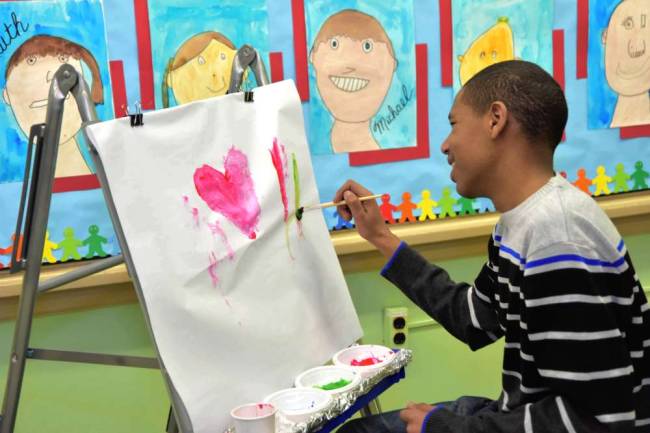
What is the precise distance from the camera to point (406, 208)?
2.00 m

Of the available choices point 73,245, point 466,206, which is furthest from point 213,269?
point 466,206

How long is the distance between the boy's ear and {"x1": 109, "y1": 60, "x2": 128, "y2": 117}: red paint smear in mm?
846

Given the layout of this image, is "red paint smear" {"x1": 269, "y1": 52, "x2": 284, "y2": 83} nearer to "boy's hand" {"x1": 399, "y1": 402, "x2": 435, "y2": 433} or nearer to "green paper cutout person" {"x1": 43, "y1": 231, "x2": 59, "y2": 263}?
"green paper cutout person" {"x1": 43, "y1": 231, "x2": 59, "y2": 263}

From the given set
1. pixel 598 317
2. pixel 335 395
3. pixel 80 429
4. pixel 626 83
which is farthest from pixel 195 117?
pixel 626 83

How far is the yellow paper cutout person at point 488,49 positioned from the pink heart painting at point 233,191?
0.83m

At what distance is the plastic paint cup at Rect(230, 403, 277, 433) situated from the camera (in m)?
1.20

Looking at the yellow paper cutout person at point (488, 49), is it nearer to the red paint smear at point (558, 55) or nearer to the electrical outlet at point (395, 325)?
the red paint smear at point (558, 55)

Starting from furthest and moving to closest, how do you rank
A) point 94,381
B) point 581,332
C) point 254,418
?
point 94,381
point 254,418
point 581,332

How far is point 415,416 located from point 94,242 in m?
0.85

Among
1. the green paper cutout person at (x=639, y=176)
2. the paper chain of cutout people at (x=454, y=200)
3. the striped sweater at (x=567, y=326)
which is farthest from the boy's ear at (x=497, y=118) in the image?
→ the green paper cutout person at (x=639, y=176)

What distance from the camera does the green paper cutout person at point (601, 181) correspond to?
2162mm

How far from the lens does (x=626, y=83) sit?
215cm

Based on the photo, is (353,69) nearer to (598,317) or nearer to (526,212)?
(526,212)

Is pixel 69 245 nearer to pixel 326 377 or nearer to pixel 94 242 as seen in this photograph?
pixel 94 242
